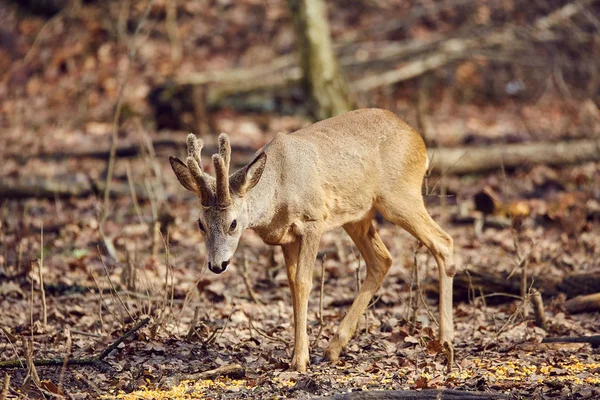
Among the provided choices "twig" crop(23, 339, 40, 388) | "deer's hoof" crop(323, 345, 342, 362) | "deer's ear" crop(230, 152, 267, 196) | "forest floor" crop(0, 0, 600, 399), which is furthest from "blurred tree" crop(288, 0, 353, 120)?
"twig" crop(23, 339, 40, 388)

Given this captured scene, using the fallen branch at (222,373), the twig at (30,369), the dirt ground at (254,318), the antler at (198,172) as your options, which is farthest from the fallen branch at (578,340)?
the twig at (30,369)

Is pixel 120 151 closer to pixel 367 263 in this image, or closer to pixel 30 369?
pixel 367 263

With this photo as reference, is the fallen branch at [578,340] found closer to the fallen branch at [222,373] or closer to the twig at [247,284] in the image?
the fallen branch at [222,373]

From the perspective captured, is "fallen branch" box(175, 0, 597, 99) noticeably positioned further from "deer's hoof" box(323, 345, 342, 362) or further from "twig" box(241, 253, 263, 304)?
"deer's hoof" box(323, 345, 342, 362)

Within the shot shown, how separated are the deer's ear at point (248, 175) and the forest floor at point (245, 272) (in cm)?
96

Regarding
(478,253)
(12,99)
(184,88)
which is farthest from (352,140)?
(12,99)

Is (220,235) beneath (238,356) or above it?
above

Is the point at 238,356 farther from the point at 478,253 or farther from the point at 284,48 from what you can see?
the point at 284,48

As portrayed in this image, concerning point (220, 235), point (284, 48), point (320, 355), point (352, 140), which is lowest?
point (320, 355)

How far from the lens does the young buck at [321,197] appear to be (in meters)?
5.73

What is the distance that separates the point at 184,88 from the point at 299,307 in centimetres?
924

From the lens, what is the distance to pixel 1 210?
10414 millimetres

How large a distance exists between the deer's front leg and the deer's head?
1.76 feet

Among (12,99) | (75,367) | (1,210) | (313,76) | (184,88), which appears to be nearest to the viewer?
(75,367)
